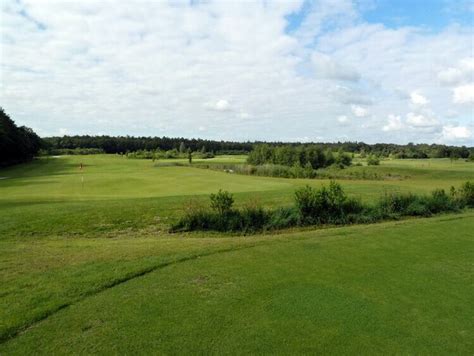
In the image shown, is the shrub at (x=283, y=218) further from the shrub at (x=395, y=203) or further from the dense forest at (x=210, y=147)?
the dense forest at (x=210, y=147)

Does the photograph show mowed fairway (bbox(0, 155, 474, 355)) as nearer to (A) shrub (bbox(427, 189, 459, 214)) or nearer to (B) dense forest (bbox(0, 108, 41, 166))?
(A) shrub (bbox(427, 189, 459, 214))

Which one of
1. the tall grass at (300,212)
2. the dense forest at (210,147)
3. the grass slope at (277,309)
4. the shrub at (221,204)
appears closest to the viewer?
the grass slope at (277,309)

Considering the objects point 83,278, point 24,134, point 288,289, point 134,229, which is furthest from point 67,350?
point 24,134

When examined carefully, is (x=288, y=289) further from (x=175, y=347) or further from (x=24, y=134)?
(x=24, y=134)

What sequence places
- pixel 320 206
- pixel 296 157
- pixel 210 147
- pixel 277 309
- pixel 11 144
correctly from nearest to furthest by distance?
pixel 277 309, pixel 320 206, pixel 11 144, pixel 296 157, pixel 210 147

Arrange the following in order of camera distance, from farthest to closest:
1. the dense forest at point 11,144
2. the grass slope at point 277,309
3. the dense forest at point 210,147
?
the dense forest at point 210,147 → the dense forest at point 11,144 → the grass slope at point 277,309

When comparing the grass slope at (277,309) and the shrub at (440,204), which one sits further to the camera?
the shrub at (440,204)

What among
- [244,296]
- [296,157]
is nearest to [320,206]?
[244,296]

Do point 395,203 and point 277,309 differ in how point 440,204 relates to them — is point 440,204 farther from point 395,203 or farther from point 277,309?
point 277,309

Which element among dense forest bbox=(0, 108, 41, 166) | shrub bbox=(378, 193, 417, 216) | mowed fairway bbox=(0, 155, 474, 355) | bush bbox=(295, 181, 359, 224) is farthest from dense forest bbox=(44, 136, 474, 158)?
mowed fairway bbox=(0, 155, 474, 355)

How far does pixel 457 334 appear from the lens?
19.7 ft

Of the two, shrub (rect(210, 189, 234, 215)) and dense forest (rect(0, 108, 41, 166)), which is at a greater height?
dense forest (rect(0, 108, 41, 166))

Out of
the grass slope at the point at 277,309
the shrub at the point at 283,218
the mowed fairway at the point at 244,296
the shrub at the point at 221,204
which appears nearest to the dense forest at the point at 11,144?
the shrub at the point at 221,204

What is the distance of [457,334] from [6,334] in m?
6.85
